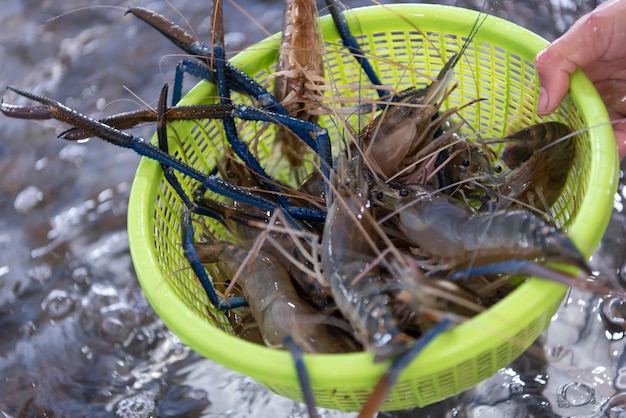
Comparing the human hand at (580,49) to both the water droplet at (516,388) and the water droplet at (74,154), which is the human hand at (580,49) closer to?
the water droplet at (516,388)

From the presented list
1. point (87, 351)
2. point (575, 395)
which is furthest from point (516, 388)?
point (87, 351)

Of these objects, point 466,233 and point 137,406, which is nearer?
point 466,233

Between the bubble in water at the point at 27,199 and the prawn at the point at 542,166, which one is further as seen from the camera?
the bubble in water at the point at 27,199

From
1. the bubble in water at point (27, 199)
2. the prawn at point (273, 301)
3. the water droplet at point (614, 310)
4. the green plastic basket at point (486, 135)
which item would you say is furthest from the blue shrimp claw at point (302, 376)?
the bubble in water at point (27, 199)

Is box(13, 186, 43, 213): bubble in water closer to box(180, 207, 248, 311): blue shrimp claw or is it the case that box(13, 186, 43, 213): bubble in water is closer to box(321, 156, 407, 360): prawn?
box(180, 207, 248, 311): blue shrimp claw

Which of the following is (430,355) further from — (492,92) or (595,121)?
(492,92)

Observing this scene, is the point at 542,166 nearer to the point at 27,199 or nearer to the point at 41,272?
the point at 41,272

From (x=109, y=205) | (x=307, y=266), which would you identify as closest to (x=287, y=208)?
(x=307, y=266)
